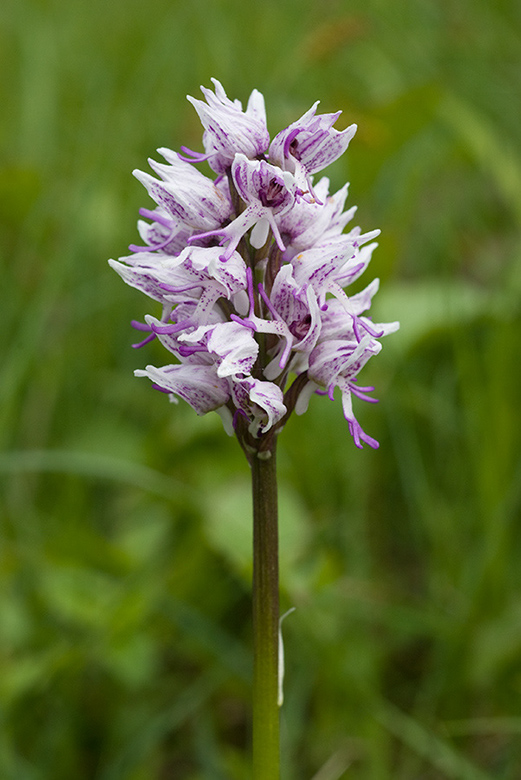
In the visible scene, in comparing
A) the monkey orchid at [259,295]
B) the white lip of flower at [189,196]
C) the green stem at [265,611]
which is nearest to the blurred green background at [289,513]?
the green stem at [265,611]

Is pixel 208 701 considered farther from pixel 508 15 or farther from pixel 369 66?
pixel 508 15

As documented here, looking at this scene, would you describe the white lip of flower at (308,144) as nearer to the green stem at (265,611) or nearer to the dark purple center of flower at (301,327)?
the dark purple center of flower at (301,327)

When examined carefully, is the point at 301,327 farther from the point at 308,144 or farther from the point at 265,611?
the point at 265,611

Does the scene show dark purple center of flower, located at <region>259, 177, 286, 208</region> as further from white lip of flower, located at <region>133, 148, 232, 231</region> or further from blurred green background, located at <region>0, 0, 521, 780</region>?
blurred green background, located at <region>0, 0, 521, 780</region>

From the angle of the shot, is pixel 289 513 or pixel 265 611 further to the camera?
pixel 289 513

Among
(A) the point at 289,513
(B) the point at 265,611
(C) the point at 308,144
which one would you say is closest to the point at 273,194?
(C) the point at 308,144

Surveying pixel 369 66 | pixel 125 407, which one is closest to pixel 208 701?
pixel 125 407
